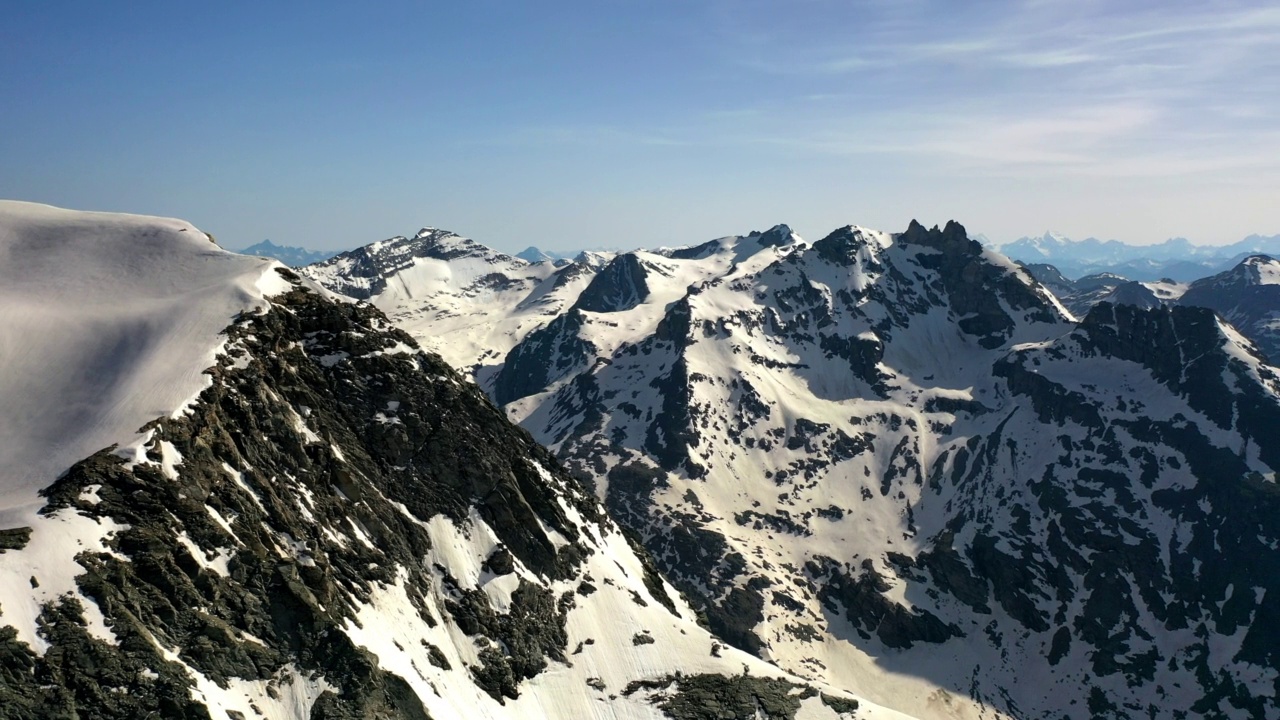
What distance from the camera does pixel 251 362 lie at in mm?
95562

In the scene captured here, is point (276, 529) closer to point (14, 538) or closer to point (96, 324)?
point (14, 538)

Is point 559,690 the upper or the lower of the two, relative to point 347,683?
lower

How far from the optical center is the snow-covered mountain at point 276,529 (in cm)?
6475

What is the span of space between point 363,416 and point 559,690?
42.1m

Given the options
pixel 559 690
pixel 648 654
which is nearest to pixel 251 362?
pixel 559 690

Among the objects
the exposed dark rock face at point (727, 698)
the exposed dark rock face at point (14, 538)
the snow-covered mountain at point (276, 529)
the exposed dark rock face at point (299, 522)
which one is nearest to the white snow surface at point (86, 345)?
the snow-covered mountain at point (276, 529)

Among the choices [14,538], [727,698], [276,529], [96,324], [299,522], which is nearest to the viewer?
[14,538]

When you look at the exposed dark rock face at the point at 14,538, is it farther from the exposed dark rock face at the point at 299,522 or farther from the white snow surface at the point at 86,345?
the white snow surface at the point at 86,345

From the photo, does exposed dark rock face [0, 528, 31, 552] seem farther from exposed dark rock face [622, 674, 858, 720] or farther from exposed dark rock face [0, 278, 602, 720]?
exposed dark rock face [622, 674, 858, 720]

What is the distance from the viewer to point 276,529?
3297 inches

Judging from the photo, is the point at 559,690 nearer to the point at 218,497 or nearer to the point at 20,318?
the point at 218,497

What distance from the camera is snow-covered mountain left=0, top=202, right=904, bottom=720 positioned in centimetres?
6475

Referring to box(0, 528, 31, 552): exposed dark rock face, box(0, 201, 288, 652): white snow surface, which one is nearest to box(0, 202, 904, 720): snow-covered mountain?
box(0, 528, 31, 552): exposed dark rock face

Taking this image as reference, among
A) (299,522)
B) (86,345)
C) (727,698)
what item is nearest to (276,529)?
(299,522)
